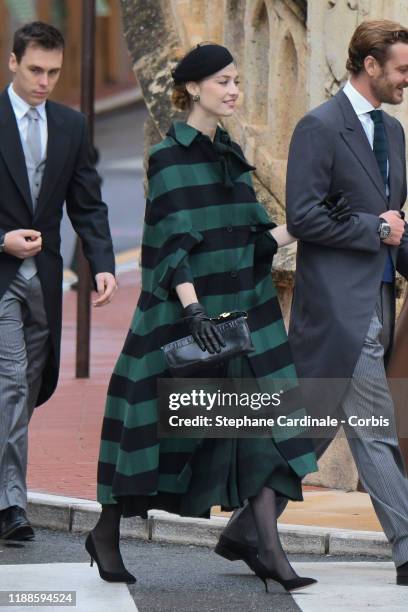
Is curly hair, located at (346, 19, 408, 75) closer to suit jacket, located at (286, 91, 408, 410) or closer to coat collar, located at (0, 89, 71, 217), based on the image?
suit jacket, located at (286, 91, 408, 410)

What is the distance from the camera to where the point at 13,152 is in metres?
7.57

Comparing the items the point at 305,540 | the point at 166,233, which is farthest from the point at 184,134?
the point at 305,540

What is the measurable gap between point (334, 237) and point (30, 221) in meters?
1.51

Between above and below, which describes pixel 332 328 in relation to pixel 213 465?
above

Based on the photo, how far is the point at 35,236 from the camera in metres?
7.47

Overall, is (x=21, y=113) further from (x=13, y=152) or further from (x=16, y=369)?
(x=16, y=369)

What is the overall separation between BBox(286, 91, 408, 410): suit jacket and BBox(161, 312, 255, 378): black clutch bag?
0.41 metres

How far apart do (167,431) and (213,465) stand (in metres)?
0.19

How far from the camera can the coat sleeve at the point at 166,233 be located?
255 inches

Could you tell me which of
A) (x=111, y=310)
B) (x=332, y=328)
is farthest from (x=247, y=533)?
(x=111, y=310)

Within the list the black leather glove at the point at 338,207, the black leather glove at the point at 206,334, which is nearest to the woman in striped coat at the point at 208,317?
the black leather glove at the point at 206,334

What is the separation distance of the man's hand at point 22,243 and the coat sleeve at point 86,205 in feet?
0.64

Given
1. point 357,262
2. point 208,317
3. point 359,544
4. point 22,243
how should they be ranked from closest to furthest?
point 208,317 < point 357,262 < point 22,243 < point 359,544

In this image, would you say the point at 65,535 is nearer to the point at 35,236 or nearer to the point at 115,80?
the point at 35,236
